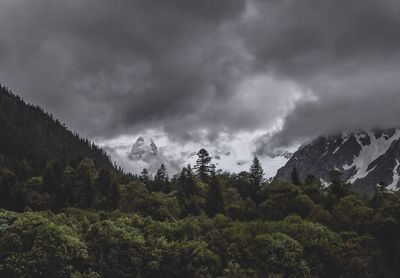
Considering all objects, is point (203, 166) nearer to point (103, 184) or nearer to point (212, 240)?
point (103, 184)

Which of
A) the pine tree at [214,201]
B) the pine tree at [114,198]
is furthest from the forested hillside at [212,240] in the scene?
the pine tree at [114,198]

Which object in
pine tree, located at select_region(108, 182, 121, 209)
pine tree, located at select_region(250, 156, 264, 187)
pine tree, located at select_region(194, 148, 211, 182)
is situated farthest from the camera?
pine tree, located at select_region(194, 148, 211, 182)

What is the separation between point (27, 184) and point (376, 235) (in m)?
61.5

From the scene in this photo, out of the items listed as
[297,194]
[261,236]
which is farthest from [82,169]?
[261,236]

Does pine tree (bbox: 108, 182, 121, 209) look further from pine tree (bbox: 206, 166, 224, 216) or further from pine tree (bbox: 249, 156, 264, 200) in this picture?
pine tree (bbox: 249, 156, 264, 200)

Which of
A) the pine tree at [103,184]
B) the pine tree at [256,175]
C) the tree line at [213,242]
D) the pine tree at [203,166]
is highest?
the pine tree at [203,166]

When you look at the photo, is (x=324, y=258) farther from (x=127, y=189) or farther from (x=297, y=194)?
(x=127, y=189)

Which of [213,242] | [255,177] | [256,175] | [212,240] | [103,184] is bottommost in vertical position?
[213,242]

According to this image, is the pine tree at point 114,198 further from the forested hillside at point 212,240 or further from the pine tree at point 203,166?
the pine tree at point 203,166

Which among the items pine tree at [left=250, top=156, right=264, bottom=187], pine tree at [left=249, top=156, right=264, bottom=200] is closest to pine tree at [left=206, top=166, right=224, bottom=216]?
pine tree at [left=249, top=156, right=264, bottom=200]

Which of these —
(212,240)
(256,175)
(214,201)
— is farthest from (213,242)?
(256,175)

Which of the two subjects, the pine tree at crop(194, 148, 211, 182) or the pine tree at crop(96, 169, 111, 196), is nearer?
the pine tree at crop(96, 169, 111, 196)

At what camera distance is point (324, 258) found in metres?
64.3

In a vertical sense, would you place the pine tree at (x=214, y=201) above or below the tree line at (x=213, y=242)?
above
